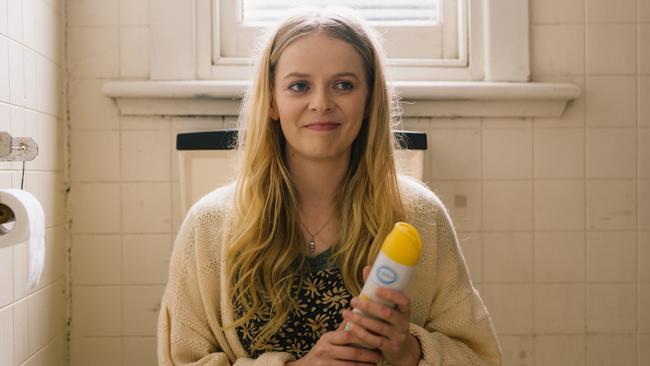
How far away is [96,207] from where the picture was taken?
1.73 metres

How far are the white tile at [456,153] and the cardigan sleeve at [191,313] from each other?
2.59 ft

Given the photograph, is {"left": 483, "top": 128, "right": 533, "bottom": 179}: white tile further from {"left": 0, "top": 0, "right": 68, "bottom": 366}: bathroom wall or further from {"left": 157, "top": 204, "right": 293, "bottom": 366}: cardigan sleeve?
{"left": 0, "top": 0, "right": 68, "bottom": 366}: bathroom wall

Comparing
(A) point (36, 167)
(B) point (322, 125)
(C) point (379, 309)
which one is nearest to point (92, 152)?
(A) point (36, 167)

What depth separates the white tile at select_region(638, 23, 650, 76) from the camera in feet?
5.76

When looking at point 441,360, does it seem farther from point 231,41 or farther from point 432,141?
point 231,41

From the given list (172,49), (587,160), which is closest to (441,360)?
(587,160)

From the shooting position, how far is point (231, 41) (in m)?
1.80

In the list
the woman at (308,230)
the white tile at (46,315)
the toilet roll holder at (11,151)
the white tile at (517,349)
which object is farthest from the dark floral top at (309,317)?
the white tile at (517,349)

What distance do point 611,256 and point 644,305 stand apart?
15cm

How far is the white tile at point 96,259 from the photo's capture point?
173 cm

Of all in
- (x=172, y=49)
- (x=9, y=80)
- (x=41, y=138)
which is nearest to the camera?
(x=9, y=80)

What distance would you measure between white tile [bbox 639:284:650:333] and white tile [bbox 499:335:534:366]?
0.29m

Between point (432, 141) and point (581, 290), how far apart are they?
547mm

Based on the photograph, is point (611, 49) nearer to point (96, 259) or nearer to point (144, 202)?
point (144, 202)
